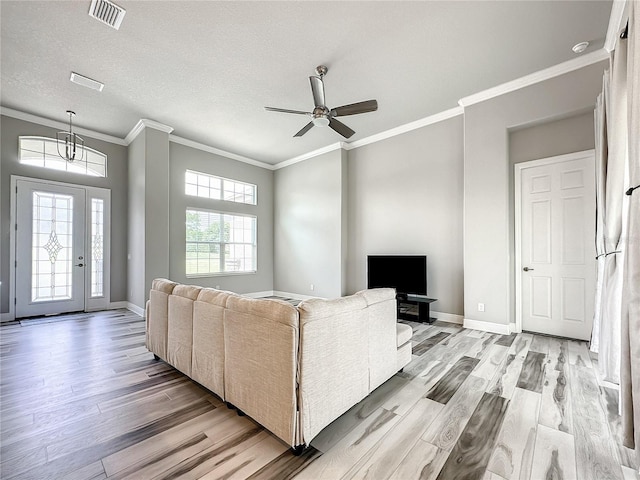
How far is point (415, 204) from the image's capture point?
4.86 m

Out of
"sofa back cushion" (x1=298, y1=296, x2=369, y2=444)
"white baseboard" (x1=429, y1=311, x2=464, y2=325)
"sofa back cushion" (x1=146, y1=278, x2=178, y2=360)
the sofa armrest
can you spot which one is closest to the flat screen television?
"white baseboard" (x1=429, y1=311, x2=464, y2=325)

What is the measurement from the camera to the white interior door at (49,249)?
452 centimetres

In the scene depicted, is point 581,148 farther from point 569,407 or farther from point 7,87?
point 7,87

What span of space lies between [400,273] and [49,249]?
6.24 meters

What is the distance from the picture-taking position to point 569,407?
1.99 metres

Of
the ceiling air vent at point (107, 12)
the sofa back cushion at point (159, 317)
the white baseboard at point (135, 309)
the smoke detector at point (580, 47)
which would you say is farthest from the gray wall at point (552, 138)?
the white baseboard at point (135, 309)

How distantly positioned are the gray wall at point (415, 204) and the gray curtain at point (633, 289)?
2.87 metres

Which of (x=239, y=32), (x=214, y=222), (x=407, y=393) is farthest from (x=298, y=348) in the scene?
(x=214, y=222)

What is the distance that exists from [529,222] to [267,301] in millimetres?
3946

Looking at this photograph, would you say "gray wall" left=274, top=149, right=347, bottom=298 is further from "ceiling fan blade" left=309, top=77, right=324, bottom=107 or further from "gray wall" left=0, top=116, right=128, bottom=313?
"gray wall" left=0, top=116, right=128, bottom=313

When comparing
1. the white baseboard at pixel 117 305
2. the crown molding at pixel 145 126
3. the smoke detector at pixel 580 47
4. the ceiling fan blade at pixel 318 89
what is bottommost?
the white baseboard at pixel 117 305

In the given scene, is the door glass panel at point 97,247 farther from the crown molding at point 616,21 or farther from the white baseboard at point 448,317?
the crown molding at point 616,21

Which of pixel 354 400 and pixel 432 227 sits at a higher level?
pixel 432 227

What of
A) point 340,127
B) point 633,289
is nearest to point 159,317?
point 340,127
